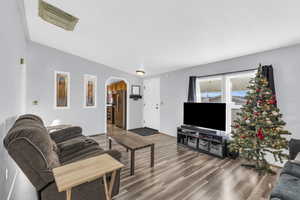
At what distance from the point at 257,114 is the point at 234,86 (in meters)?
1.09

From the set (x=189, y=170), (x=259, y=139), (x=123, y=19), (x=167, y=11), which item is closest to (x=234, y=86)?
(x=259, y=139)

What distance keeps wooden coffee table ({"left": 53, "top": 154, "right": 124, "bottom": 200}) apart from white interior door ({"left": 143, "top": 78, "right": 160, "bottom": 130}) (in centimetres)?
432

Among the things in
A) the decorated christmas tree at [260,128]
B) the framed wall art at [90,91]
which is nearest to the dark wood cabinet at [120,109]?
the framed wall art at [90,91]

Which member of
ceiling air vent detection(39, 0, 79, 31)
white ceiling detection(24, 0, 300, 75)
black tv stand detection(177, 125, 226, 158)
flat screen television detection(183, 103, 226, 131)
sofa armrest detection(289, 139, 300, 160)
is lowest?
black tv stand detection(177, 125, 226, 158)

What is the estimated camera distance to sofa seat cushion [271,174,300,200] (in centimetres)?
129

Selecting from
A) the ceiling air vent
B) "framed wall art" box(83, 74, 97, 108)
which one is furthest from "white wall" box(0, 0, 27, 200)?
"framed wall art" box(83, 74, 97, 108)

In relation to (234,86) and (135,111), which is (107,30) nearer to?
(234,86)

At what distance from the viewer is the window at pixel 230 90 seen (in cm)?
326

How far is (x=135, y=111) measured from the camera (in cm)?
595

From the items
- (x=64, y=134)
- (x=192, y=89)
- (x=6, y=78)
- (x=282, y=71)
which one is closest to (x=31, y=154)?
(x=6, y=78)

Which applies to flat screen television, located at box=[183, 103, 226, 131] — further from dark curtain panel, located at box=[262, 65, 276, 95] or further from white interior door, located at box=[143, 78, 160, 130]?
white interior door, located at box=[143, 78, 160, 130]

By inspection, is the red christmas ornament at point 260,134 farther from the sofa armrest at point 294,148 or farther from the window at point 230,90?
the window at point 230,90

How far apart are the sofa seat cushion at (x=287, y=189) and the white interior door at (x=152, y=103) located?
410cm

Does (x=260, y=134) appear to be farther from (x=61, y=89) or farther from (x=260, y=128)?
(x=61, y=89)
